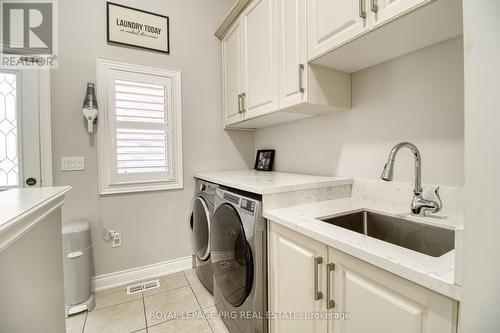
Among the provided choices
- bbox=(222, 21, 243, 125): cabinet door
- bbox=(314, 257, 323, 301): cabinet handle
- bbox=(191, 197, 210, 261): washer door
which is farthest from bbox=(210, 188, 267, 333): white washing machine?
bbox=(222, 21, 243, 125): cabinet door

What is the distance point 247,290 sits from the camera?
4.04 ft

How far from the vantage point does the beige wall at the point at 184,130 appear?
73.9 inches

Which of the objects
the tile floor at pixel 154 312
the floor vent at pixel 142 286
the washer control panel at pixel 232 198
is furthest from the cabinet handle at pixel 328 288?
the floor vent at pixel 142 286

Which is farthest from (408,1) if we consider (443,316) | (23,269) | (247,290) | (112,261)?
(112,261)

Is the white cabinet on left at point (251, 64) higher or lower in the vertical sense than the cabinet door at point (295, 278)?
higher

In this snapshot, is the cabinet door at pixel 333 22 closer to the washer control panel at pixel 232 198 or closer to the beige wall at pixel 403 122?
the beige wall at pixel 403 122

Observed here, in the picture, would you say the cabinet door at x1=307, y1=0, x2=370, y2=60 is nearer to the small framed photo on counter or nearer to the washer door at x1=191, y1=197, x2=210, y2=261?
the small framed photo on counter

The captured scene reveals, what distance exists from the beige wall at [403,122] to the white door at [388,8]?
418 mm

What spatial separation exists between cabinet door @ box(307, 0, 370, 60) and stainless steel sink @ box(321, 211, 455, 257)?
3.05 feet

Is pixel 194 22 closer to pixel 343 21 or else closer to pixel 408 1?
pixel 343 21

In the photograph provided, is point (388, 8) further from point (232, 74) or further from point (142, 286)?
point (142, 286)

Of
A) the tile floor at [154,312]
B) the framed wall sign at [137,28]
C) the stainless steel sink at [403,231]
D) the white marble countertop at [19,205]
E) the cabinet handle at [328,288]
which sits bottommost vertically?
the tile floor at [154,312]

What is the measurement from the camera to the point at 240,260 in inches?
51.3

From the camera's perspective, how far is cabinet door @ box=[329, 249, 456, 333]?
1.90ft
